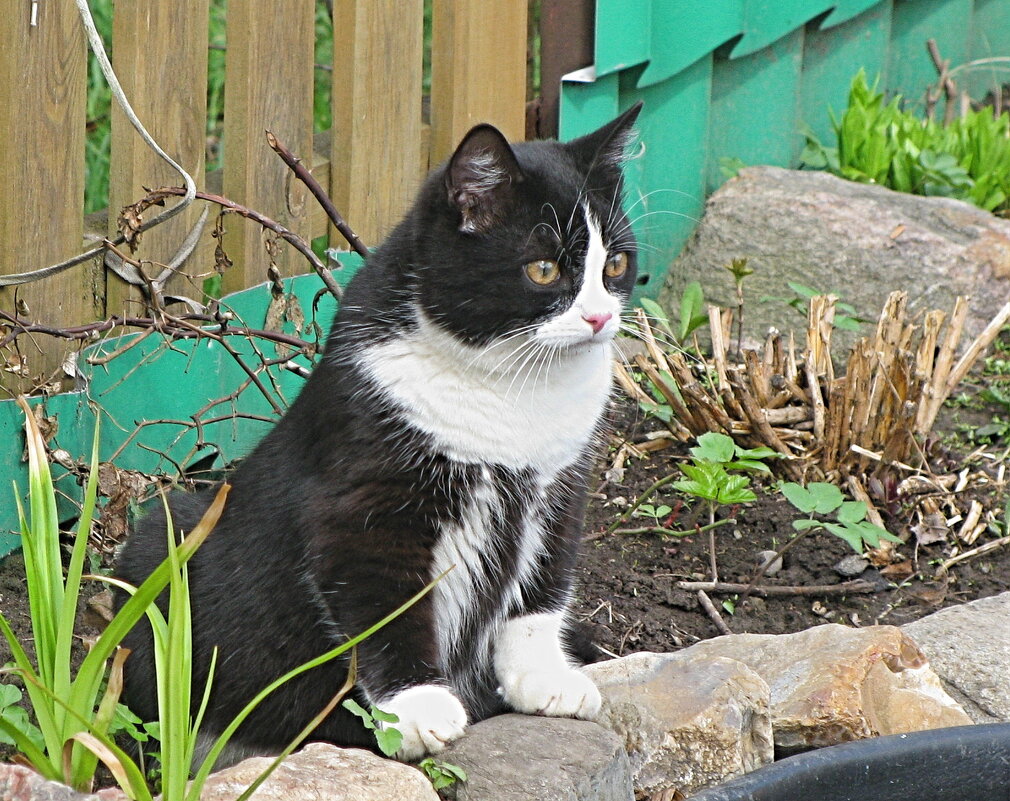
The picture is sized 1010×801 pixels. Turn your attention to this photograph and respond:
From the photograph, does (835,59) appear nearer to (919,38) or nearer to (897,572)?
(919,38)

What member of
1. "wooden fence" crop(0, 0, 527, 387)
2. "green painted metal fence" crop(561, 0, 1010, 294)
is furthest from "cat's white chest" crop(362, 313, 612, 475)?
"green painted metal fence" crop(561, 0, 1010, 294)

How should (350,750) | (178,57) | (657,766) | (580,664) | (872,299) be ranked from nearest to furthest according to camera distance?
(350,750), (657,766), (580,664), (178,57), (872,299)

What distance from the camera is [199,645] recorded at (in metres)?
2.27

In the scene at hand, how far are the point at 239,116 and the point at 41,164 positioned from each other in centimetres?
66

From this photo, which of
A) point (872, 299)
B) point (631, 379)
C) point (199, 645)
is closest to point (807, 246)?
point (872, 299)

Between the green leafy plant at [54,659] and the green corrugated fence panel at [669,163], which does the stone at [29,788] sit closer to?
the green leafy plant at [54,659]

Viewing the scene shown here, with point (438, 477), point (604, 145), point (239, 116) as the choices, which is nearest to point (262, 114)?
point (239, 116)

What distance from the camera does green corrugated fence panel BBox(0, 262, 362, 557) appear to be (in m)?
2.78

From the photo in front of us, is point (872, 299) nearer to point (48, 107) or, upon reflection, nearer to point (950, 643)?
point (950, 643)

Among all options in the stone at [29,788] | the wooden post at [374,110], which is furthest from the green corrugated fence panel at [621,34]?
the stone at [29,788]

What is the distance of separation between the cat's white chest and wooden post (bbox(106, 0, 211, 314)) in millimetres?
1098

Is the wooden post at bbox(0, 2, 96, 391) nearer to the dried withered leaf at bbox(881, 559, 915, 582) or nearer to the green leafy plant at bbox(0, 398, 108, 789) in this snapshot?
the green leafy plant at bbox(0, 398, 108, 789)

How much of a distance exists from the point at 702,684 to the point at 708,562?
89 cm

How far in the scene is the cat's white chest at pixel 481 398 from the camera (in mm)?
2117
